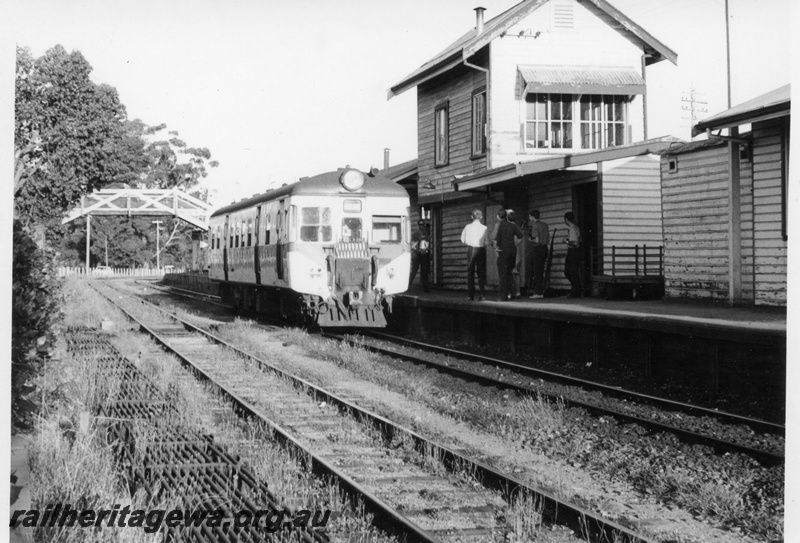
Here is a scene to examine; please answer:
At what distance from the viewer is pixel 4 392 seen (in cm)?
426

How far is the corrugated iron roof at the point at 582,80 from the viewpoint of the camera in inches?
723

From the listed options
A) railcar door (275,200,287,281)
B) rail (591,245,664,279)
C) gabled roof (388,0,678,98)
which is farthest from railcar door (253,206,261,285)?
rail (591,245,664,279)

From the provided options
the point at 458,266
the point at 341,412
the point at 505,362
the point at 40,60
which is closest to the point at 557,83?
the point at 458,266

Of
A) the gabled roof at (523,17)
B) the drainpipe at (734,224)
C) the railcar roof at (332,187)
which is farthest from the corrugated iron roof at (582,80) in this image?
the drainpipe at (734,224)

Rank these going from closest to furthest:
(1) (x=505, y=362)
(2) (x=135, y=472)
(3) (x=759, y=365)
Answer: (2) (x=135, y=472) → (3) (x=759, y=365) → (1) (x=505, y=362)

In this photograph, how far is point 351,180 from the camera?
53.2ft

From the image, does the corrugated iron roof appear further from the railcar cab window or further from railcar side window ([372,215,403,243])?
railcar side window ([372,215,403,243])

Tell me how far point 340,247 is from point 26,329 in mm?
10527

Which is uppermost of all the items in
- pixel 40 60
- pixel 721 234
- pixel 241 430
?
pixel 40 60

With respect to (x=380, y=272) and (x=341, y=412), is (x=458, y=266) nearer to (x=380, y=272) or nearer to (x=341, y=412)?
(x=380, y=272)

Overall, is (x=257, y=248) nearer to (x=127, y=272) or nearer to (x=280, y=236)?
(x=280, y=236)

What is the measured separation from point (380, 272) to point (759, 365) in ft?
27.4

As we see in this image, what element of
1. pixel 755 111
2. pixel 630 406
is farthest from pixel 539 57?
pixel 630 406

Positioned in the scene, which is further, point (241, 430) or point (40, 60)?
point (241, 430)
